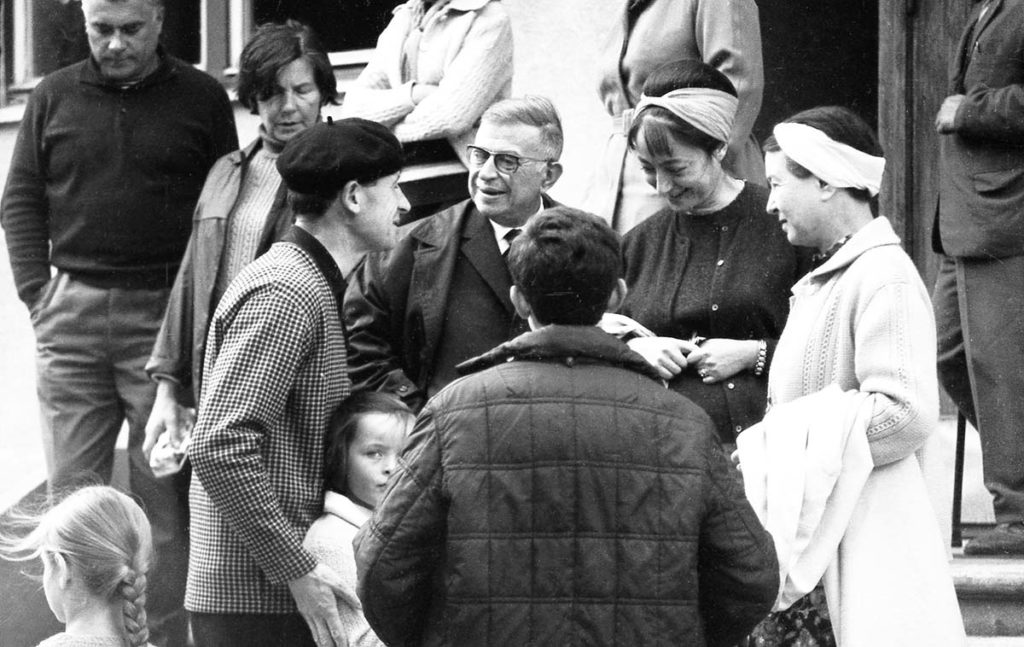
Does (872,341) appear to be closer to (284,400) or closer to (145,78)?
(284,400)

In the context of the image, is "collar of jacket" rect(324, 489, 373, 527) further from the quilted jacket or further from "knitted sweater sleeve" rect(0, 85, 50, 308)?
"knitted sweater sleeve" rect(0, 85, 50, 308)

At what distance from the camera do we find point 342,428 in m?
4.46

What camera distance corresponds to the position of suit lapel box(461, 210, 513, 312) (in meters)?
5.08

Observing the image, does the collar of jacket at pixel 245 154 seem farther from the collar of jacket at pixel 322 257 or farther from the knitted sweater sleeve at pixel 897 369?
the knitted sweater sleeve at pixel 897 369

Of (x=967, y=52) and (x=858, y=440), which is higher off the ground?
(x=967, y=52)

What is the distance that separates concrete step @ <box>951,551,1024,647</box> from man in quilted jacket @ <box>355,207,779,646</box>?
2319 millimetres

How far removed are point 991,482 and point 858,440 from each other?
5.86 ft

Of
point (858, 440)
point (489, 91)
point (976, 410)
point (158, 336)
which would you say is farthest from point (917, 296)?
point (158, 336)

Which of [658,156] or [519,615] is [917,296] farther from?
[519,615]

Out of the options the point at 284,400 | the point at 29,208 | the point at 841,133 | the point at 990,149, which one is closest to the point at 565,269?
the point at 284,400

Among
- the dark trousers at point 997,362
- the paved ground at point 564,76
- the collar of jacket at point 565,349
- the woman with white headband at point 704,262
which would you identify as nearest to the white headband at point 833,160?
the woman with white headband at point 704,262

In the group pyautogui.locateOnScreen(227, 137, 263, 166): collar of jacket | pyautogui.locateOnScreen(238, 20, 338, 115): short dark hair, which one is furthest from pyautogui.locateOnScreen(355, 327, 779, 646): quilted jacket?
pyautogui.locateOnScreen(227, 137, 263, 166): collar of jacket

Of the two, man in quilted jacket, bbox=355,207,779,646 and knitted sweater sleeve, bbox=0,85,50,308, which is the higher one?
man in quilted jacket, bbox=355,207,779,646

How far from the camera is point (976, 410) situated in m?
6.12
